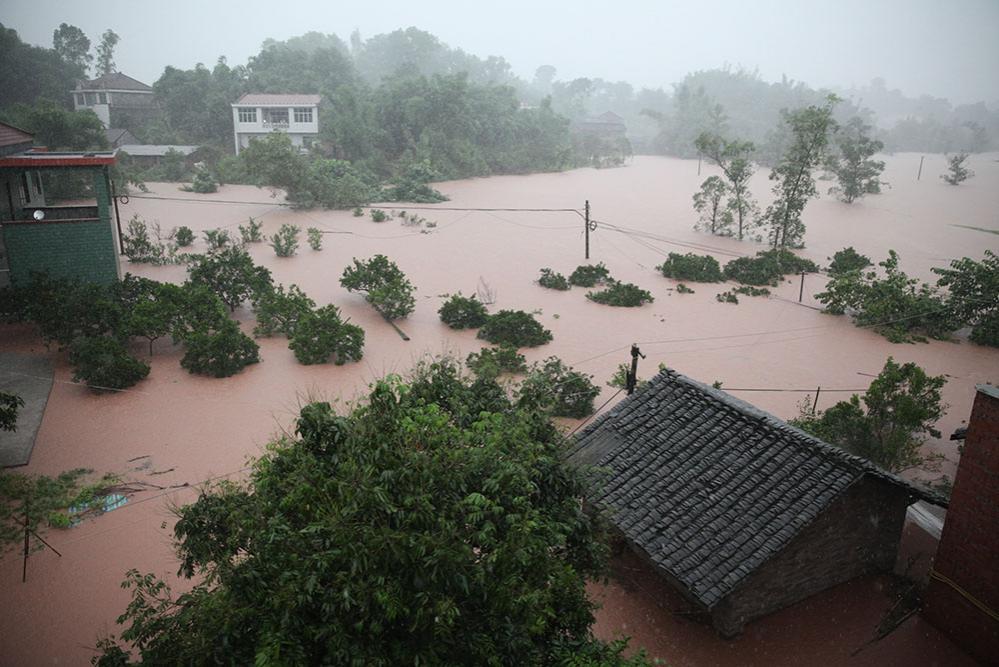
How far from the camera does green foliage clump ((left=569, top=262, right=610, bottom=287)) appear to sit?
2241cm

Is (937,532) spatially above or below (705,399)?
below

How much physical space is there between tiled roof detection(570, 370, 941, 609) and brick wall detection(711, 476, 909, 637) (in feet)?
0.83

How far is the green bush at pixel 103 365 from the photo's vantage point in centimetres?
1291

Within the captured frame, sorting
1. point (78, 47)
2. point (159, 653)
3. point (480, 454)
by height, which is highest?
point (78, 47)

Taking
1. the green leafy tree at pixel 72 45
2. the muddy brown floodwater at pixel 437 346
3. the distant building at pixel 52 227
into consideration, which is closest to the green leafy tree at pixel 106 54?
the green leafy tree at pixel 72 45

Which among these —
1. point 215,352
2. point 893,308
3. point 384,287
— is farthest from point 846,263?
point 215,352

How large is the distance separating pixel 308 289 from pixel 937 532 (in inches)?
686

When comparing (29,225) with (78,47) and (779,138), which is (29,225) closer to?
(78,47)

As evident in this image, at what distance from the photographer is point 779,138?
5434 cm

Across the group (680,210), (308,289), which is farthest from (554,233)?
(308,289)

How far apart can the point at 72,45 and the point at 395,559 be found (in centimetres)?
6089

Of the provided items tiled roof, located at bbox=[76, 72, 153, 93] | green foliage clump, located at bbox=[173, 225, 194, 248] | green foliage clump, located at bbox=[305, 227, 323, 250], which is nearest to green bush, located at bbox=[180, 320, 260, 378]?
green foliage clump, located at bbox=[305, 227, 323, 250]

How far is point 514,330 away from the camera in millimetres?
16688

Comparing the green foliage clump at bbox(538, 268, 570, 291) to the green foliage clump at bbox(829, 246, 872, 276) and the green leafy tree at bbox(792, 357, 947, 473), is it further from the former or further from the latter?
the green leafy tree at bbox(792, 357, 947, 473)
